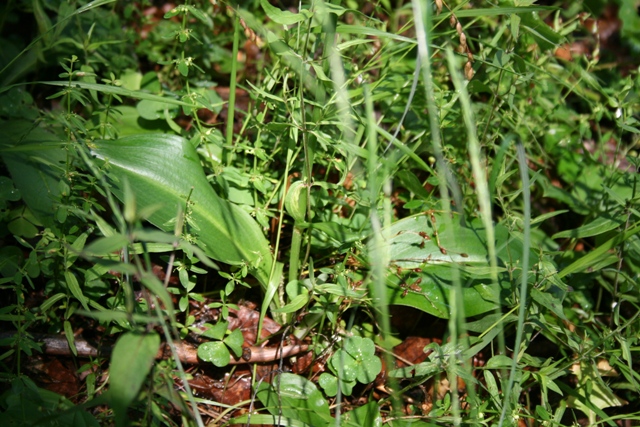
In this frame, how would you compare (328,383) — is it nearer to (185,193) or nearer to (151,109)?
(185,193)

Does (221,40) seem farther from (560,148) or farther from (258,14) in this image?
(560,148)

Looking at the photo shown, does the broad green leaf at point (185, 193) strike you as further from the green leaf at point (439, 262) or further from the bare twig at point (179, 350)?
the green leaf at point (439, 262)

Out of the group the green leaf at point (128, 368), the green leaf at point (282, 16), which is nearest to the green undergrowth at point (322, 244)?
the green leaf at point (282, 16)

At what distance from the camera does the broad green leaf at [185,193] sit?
1.49 m

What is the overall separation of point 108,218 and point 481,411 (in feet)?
3.76

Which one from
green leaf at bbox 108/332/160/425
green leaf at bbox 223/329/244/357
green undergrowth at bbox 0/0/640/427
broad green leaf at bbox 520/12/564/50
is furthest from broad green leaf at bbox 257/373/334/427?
broad green leaf at bbox 520/12/564/50

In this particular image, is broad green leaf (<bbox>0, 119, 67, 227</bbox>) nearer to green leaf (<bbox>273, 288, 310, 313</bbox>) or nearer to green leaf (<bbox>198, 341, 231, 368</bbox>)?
green leaf (<bbox>198, 341, 231, 368</bbox>)

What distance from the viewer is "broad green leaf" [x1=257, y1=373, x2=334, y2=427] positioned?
4.46ft

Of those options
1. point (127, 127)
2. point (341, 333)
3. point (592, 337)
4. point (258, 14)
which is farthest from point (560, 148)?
point (127, 127)

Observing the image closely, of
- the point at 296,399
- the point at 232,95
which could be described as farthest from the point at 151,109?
the point at 296,399

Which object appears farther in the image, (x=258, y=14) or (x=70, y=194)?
(x=258, y=14)

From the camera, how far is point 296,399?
1.42 meters

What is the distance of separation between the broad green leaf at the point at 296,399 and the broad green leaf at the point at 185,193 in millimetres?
272

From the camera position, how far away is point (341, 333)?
59.8 inches
